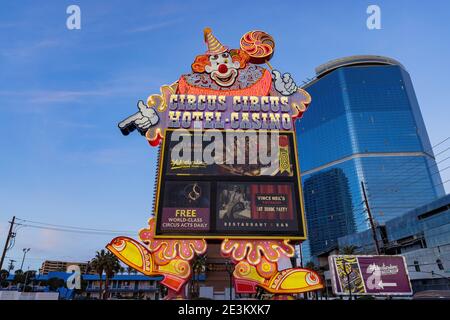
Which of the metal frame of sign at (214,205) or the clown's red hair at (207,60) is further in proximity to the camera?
the clown's red hair at (207,60)

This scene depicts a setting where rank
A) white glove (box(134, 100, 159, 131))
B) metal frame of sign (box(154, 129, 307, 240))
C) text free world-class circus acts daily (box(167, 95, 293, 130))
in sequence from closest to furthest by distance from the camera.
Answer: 1. metal frame of sign (box(154, 129, 307, 240))
2. white glove (box(134, 100, 159, 131))
3. text free world-class circus acts daily (box(167, 95, 293, 130))

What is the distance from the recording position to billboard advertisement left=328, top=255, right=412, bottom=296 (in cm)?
2400

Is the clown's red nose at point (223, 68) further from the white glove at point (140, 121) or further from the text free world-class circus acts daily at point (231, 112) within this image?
the white glove at point (140, 121)

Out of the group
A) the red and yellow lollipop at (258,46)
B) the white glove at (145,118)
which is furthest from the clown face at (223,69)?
the white glove at (145,118)

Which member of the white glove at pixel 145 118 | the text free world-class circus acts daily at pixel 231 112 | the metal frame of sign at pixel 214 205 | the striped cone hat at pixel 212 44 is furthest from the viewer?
the striped cone hat at pixel 212 44

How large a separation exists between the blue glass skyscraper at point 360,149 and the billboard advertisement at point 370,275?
98842mm

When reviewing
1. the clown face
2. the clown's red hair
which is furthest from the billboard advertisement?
the clown's red hair

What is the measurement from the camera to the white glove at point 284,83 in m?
19.7

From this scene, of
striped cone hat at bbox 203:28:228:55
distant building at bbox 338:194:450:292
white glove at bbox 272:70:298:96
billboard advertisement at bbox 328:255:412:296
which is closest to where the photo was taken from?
white glove at bbox 272:70:298:96

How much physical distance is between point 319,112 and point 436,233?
339 feet

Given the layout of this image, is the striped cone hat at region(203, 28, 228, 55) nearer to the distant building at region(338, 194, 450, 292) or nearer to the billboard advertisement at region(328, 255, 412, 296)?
the billboard advertisement at region(328, 255, 412, 296)

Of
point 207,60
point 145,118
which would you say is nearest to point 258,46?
point 207,60

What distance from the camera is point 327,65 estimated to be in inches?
6486

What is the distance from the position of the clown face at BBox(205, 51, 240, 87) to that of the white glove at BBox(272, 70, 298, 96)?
2.62 m
